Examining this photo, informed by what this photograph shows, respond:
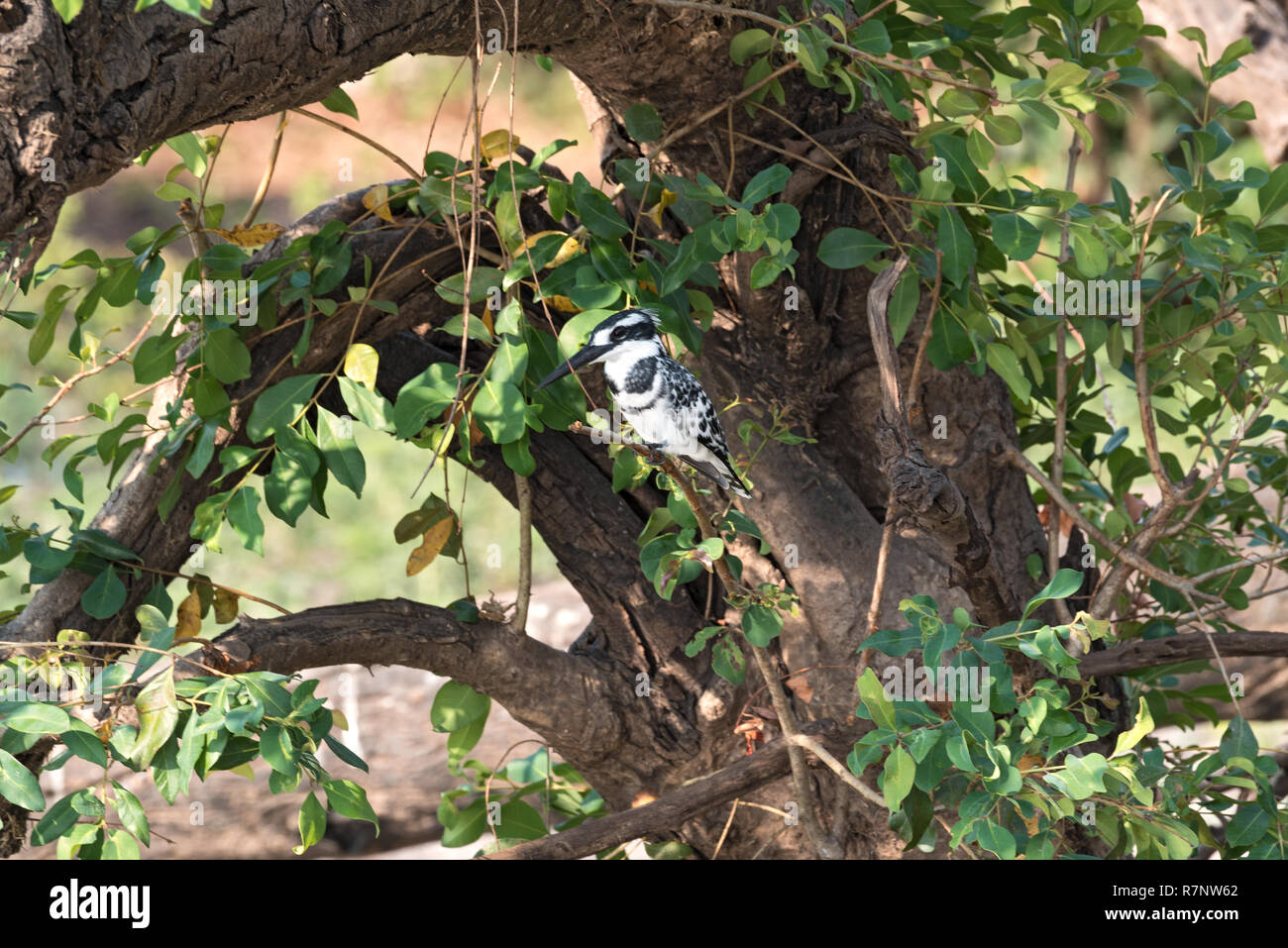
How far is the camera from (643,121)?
1.56 metres

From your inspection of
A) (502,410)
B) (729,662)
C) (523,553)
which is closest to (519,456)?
(502,410)

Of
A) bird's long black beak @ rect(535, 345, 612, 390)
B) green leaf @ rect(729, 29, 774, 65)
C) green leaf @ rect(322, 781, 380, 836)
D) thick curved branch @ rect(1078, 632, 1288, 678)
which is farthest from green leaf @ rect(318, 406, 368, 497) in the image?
thick curved branch @ rect(1078, 632, 1288, 678)

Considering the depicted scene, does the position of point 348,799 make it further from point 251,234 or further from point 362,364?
point 251,234

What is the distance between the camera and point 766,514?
179cm

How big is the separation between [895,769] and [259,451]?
83 cm

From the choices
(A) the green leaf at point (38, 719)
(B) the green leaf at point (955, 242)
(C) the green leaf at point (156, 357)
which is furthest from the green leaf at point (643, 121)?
(A) the green leaf at point (38, 719)

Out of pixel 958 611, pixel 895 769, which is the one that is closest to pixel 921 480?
pixel 958 611

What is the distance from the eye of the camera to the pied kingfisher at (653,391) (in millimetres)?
1443

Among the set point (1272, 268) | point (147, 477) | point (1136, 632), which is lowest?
point (1136, 632)

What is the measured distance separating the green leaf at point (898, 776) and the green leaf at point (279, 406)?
0.78m

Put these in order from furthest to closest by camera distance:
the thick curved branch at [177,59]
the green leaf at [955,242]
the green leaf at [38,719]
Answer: the green leaf at [955,242] < the green leaf at [38,719] < the thick curved branch at [177,59]

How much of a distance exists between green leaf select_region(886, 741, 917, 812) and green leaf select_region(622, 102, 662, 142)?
33.9 inches

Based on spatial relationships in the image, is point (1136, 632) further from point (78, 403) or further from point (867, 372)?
point (78, 403)

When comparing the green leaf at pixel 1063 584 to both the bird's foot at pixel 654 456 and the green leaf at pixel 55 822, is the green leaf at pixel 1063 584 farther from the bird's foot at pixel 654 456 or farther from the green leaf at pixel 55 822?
the green leaf at pixel 55 822
